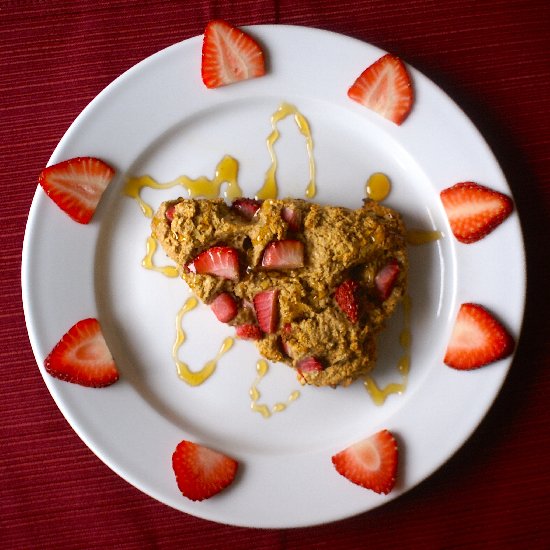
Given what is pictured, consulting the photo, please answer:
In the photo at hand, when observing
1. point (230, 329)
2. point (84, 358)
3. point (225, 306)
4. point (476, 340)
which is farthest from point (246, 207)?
point (476, 340)

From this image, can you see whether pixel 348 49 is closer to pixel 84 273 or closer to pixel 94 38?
pixel 94 38

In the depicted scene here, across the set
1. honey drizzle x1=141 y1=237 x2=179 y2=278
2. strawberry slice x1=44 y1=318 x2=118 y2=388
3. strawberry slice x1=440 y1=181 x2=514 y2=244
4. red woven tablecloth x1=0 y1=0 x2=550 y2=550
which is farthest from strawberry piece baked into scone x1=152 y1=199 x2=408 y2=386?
red woven tablecloth x1=0 y1=0 x2=550 y2=550

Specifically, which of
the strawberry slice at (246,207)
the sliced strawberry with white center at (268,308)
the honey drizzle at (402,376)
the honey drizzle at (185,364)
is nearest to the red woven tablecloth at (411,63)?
the honey drizzle at (402,376)

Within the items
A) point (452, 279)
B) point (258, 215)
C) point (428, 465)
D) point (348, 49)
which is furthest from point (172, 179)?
point (428, 465)

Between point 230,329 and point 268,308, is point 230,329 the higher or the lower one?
the lower one

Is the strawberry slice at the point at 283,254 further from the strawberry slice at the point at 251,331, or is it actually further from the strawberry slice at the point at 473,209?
the strawberry slice at the point at 473,209

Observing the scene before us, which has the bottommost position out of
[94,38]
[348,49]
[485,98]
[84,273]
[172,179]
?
[84,273]

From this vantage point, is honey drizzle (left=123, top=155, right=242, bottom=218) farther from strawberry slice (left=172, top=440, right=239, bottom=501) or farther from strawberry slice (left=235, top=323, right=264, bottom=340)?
strawberry slice (left=172, top=440, right=239, bottom=501)

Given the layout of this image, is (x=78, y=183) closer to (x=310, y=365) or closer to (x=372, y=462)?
(x=310, y=365)

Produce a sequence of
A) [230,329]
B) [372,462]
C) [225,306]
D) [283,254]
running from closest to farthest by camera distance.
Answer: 1. [283,254]
2. [225,306]
3. [372,462]
4. [230,329]
